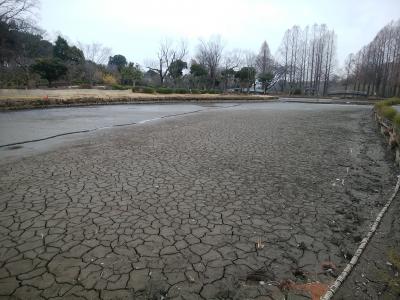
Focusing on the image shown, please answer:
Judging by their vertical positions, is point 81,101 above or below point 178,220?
above

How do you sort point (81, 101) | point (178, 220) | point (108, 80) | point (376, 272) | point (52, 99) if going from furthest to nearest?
point (108, 80)
point (81, 101)
point (52, 99)
point (178, 220)
point (376, 272)

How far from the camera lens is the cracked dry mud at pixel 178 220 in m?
2.70

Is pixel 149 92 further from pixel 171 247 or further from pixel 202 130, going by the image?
pixel 171 247

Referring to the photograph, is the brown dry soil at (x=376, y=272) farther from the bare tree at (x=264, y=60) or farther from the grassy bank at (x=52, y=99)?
the bare tree at (x=264, y=60)

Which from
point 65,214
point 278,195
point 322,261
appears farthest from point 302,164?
point 65,214

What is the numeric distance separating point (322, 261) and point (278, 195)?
1910mm

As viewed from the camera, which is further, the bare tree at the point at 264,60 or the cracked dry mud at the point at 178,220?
the bare tree at the point at 264,60

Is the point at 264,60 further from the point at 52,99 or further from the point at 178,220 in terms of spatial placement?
the point at 178,220

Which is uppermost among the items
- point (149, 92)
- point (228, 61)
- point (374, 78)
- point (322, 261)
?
point (228, 61)

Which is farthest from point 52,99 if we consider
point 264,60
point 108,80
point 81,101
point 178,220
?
point 264,60

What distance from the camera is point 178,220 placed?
12.8 feet

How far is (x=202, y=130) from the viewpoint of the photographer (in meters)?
11.8

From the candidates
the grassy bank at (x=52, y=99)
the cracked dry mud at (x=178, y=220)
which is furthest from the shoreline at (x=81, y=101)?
the cracked dry mud at (x=178, y=220)

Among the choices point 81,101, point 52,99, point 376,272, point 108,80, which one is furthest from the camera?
point 108,80
